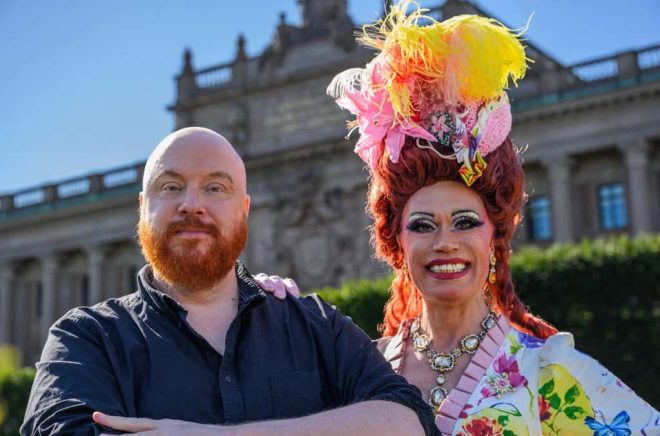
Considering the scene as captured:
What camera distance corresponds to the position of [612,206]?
104ft

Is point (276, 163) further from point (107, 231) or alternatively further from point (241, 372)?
point (241, 372)

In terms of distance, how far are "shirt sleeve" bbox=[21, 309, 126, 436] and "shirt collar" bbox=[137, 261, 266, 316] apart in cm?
24

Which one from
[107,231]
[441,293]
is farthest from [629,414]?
[107,231]

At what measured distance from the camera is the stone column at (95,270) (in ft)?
142

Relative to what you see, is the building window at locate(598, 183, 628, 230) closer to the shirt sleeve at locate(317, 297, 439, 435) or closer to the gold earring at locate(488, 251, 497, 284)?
the gold earring at locate(488, 251, 497, 284)

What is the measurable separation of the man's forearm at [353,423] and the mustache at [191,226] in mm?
752

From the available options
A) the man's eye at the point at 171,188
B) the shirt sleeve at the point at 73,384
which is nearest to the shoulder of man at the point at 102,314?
the shirt sleeve at the point at 73,384

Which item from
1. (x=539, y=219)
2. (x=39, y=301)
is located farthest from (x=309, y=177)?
(x=39, y=301)

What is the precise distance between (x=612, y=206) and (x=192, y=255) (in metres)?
30.0

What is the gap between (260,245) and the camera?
123ft

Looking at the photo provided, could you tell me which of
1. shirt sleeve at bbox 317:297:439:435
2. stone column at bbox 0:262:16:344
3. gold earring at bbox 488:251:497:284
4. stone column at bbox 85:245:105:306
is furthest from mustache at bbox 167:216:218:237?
stone column at bbox 0:262:16:344

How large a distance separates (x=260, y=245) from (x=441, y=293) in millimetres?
33194

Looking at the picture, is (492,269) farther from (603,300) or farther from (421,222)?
(603,300)

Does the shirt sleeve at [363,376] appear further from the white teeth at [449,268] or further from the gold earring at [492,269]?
the gold earring at [492,269]
